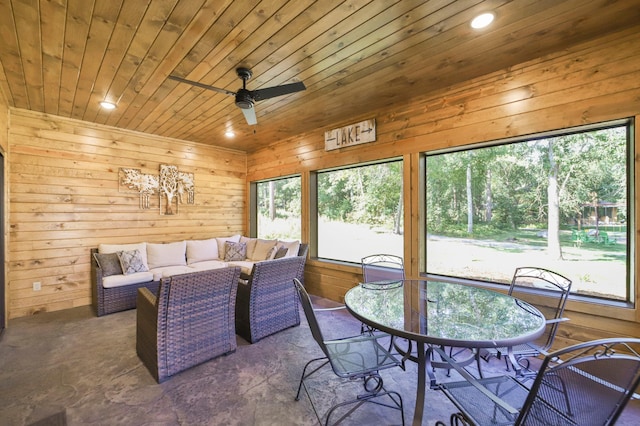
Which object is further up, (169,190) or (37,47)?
(37,47)

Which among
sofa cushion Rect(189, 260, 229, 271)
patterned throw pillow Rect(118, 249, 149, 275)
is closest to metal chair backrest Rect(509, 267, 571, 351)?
sofa cushion Rect(189, 260, 229, 271)

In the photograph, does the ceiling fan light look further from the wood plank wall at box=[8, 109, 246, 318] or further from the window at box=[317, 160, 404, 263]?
the window at box=[317, 160, 404, 263]

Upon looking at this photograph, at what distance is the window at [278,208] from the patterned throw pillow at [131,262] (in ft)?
7.72

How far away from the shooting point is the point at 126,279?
12.4 ft

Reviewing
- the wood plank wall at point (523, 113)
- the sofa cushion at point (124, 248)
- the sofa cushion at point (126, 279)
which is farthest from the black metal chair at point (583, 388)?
the sofa cushion at point (124, 248)

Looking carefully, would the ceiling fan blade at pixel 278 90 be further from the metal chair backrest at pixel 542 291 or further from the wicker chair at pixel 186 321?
Answer: the metal chair backrest at pixel 542 291

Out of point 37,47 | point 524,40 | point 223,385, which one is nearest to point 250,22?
point 37,47

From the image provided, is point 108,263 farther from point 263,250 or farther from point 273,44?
point 273,44

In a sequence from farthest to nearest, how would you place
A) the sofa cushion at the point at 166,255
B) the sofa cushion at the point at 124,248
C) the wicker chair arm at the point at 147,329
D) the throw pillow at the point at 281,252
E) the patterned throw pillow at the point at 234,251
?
1. the patterned throw pillow at the point at 234,251
2. the sofa cushion at the point at 166,255
3. the throw pillow at the point at 281,252
4. the sofa cushion at the point at 124,248
5. the wicker chair arm at the point at 147,329

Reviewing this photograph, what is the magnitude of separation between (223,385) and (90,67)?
313 cm

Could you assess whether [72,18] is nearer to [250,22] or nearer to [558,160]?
[250,22]

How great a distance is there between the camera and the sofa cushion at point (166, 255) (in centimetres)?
437

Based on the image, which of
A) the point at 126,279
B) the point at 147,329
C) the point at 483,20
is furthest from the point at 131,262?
the point at 483,20

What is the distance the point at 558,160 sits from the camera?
2.57 metres
